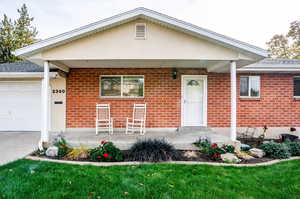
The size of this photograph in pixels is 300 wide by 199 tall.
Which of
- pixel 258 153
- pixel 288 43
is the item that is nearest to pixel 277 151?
pixel 258 153

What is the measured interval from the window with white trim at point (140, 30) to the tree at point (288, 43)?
2171cm

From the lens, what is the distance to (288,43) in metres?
19.7

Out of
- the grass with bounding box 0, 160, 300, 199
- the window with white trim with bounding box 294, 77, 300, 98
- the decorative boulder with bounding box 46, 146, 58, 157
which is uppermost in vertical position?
the window with white trim with bounding box 294, 77, 300, 98

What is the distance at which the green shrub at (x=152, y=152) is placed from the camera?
13.2ft

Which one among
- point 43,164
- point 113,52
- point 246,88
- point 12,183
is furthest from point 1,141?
point 246,88

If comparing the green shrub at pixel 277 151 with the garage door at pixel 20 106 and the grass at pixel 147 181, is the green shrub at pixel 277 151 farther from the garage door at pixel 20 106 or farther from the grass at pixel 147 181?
the garage door at pixel 20 106

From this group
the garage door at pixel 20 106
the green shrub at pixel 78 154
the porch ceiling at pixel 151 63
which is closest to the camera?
the green shrub at pixel 78 154

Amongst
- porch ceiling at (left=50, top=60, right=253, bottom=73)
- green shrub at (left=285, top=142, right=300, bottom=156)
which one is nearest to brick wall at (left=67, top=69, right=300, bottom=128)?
porch ceiling at (left=50, top=60, right=253, bottom=73)

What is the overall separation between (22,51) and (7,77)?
3374mm

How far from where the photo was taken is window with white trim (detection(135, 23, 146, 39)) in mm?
4840

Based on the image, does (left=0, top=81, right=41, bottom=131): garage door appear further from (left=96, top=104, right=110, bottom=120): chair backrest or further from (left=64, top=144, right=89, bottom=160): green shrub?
(left=64, top=144, right=89, bottom=160): green shrub

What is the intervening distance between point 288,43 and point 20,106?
27348 millimetres

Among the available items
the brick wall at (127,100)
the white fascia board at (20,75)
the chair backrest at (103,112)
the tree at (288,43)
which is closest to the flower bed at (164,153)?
the chair backrest at (103,112)

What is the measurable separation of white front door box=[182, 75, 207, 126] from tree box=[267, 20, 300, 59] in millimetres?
18825
